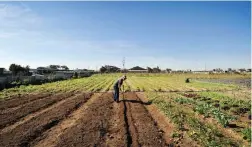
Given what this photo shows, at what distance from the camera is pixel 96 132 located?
1199cm

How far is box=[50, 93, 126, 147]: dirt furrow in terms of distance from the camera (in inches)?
414

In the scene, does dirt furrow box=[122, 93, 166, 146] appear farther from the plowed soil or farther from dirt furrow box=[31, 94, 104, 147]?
dirt furrow box=[31, 94, 104, 147]

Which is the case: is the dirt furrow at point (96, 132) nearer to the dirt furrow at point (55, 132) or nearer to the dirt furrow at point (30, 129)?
the dirt furrow at point (55, 132)

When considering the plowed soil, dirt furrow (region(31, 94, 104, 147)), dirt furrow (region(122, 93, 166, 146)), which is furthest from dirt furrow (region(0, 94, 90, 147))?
dirt furrow (region(122, 93, 166, 146))

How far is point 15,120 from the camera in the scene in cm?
1484

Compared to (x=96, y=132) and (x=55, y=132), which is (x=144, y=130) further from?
(x=55, y=132)

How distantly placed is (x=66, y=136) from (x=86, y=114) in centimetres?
513

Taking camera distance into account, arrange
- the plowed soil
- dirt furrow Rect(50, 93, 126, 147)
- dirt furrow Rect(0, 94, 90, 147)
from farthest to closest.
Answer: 1. dirt furrow Rect(0, 94, 90, 147)
2. the plowed soil
3. dirt furrow Rect(50, 93, 126, 147)

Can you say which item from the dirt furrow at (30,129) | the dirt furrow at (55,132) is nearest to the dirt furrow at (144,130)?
the dirt furrow at (55,132)

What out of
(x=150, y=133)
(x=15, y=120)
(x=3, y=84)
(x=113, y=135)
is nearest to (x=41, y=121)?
(x=15, y=120)

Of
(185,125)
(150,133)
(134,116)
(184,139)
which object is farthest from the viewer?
(134,116)

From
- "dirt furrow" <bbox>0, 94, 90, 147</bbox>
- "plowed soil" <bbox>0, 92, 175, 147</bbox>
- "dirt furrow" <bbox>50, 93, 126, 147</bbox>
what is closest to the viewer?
"dirt furrow" <bbox>50, 93, 126, 147</bbox>

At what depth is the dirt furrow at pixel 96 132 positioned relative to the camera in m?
10.5

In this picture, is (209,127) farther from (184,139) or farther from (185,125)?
(184,139)
